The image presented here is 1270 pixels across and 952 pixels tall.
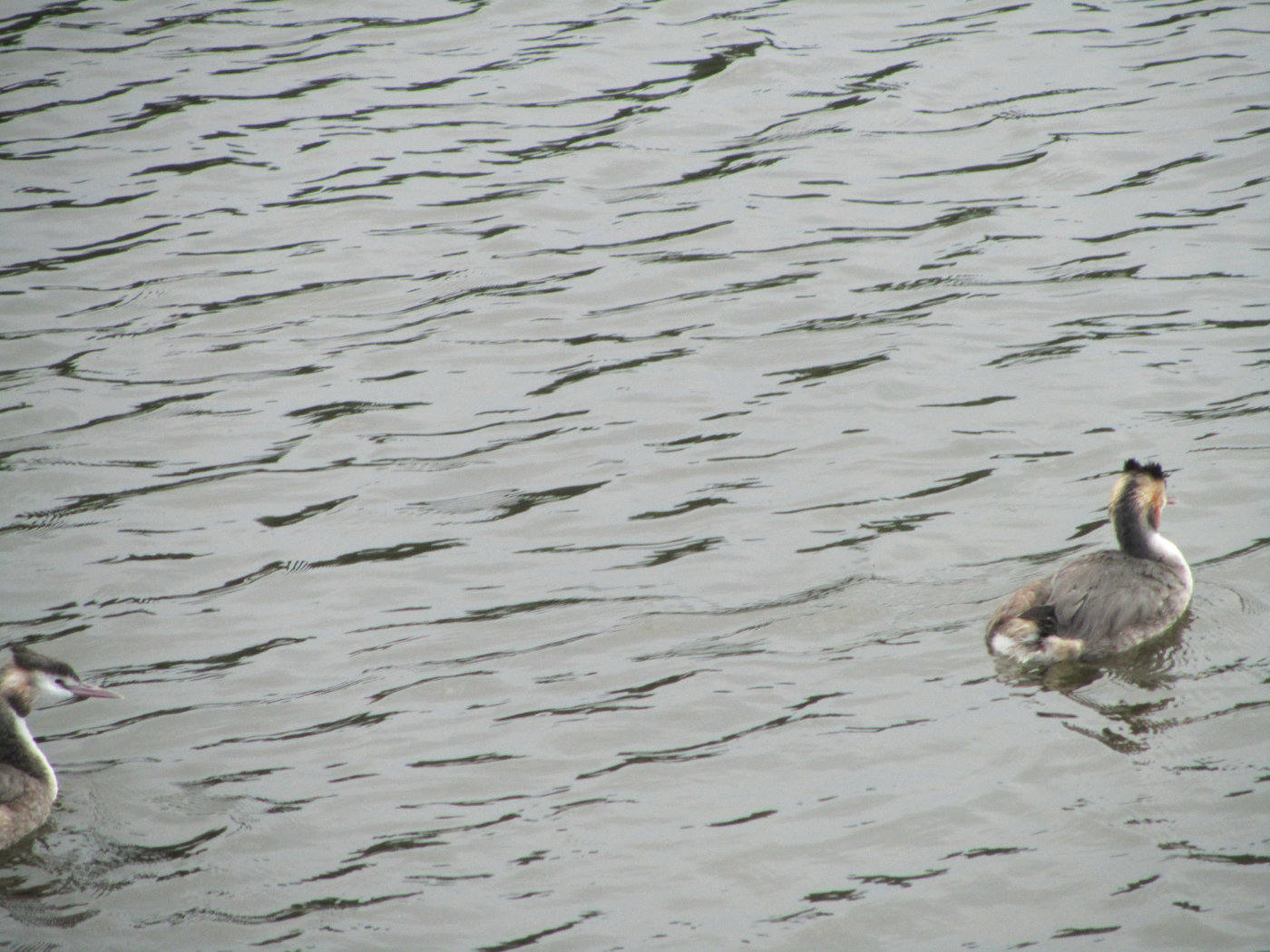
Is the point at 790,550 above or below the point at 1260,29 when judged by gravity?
below

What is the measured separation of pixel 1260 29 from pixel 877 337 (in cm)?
718

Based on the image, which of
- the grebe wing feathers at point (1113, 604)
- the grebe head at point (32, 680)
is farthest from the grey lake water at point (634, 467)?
the grebe head at point (32, 680)

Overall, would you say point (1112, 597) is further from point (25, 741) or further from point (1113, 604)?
point (25, 741)

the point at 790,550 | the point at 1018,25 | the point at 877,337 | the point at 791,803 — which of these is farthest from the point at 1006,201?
the point at 791,803

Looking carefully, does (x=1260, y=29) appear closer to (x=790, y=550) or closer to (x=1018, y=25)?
(x=1018, y=25)

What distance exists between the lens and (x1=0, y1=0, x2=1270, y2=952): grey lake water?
19.4 ft

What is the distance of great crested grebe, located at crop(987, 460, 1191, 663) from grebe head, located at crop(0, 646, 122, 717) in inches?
167

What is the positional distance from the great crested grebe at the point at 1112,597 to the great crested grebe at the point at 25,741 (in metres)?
4.23

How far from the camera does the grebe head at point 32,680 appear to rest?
6.73 metres

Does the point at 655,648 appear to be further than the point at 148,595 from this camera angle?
No

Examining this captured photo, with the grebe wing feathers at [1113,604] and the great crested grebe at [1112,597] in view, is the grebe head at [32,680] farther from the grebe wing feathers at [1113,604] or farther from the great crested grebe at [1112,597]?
the grebe wing feathers at [1113,604]

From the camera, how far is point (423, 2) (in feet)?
55.9

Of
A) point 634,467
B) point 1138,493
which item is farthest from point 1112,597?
point 634,467

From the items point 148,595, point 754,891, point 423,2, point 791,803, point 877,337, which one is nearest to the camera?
point 754,891
